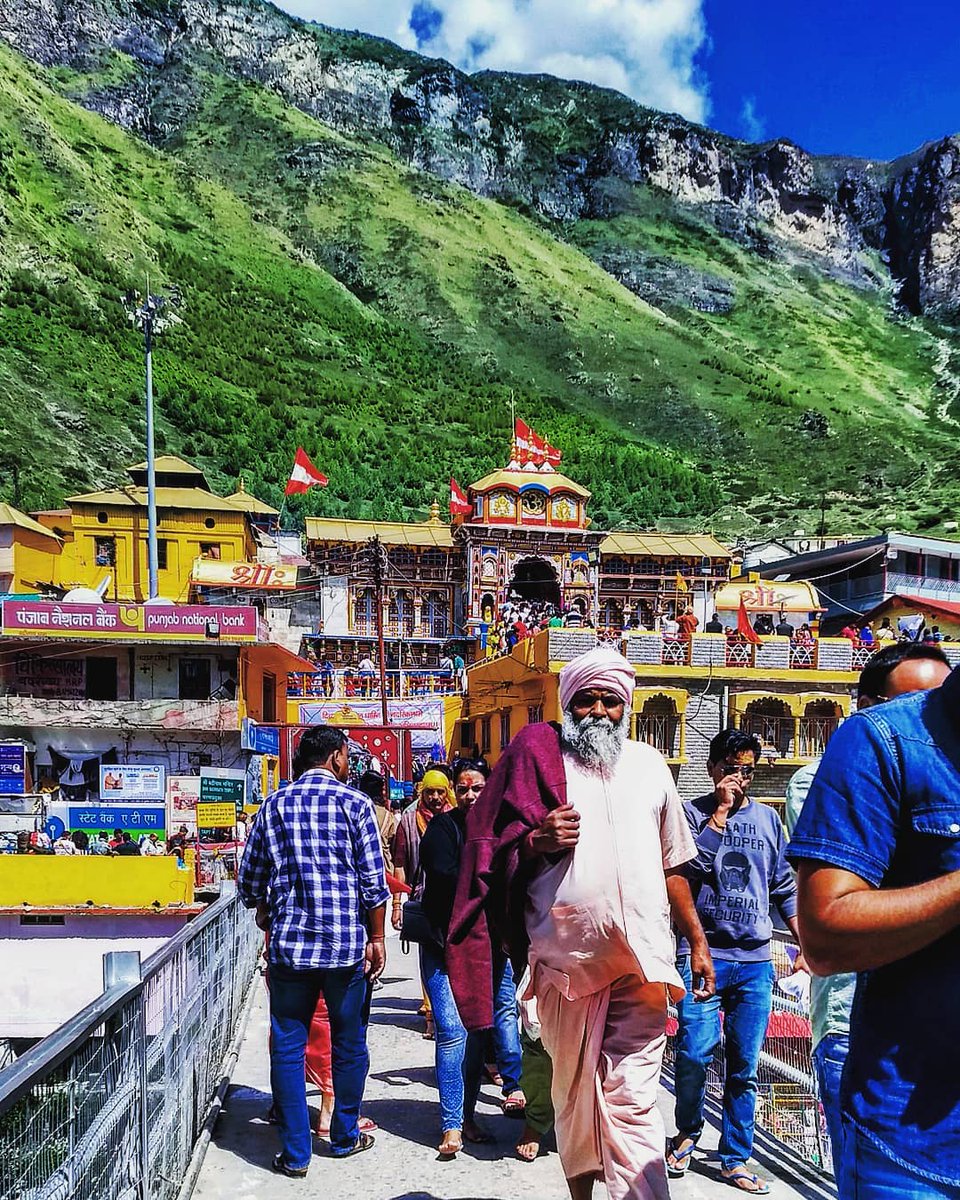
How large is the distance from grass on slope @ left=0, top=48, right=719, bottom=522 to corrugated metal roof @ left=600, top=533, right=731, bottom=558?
23728mm

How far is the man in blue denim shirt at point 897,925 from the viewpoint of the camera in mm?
1886

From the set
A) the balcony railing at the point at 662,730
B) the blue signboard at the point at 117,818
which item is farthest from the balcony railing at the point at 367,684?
the blue signboard at the point at 117,818

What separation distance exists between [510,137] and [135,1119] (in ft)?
569

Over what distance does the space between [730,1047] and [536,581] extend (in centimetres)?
3951

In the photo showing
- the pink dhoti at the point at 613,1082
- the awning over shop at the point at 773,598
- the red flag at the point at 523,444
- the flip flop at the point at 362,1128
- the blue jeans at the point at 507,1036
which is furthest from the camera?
the red flag at the point at 523,444

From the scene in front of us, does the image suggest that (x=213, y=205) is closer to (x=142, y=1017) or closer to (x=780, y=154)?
(x=780, y=154)

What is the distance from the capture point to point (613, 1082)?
3670 millimetres

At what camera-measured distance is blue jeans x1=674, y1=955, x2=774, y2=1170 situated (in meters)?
4.84

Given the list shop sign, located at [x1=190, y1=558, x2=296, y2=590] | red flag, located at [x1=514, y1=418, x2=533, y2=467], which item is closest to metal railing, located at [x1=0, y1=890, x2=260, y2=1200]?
shop sign, located at [x1=190, y1=558, x2=296, y2=590]

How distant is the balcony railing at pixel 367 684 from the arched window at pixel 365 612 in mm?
3953

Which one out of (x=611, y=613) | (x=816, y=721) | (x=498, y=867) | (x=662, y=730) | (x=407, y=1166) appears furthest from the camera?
(x=611, y=613)

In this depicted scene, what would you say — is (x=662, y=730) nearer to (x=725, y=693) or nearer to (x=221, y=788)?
(x=725, y=693)

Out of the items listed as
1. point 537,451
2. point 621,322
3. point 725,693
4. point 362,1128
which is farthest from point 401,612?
point 621,322

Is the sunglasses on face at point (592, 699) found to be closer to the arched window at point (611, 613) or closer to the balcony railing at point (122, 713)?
the balcony railing at point (122, 713)
